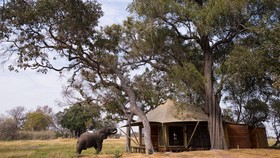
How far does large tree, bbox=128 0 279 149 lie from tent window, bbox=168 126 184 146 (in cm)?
324

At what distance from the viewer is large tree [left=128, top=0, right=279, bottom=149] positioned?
1504cm

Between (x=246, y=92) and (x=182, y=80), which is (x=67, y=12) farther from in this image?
(x=246, y=92)

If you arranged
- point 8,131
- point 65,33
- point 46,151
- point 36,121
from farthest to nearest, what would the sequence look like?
point 36,121
point 8,131
point 46,151
point 65,33

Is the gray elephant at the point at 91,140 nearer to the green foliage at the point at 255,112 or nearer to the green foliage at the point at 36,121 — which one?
the green foliage at the point at 255,112

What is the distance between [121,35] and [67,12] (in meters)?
6.63

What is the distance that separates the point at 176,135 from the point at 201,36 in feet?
24.8

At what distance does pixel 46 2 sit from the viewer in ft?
39.9

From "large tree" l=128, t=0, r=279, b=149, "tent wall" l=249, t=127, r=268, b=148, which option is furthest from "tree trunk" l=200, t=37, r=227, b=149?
"tent wall" l=249, t=127, r=268, b=148

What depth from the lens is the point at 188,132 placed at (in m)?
20.1

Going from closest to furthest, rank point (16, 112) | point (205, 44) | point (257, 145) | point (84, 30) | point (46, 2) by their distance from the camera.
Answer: point (46, 2) < point (84, 30) < point (205, 44) < point (257, 145) < point (16, 112)

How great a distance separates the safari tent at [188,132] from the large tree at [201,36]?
1.59 meters

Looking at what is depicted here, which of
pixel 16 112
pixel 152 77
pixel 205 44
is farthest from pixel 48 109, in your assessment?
pixel 205 44

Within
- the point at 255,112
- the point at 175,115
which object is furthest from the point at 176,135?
the point at 255,112

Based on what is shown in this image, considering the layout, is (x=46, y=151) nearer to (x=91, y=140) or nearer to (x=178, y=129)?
(x=91, y=140)
